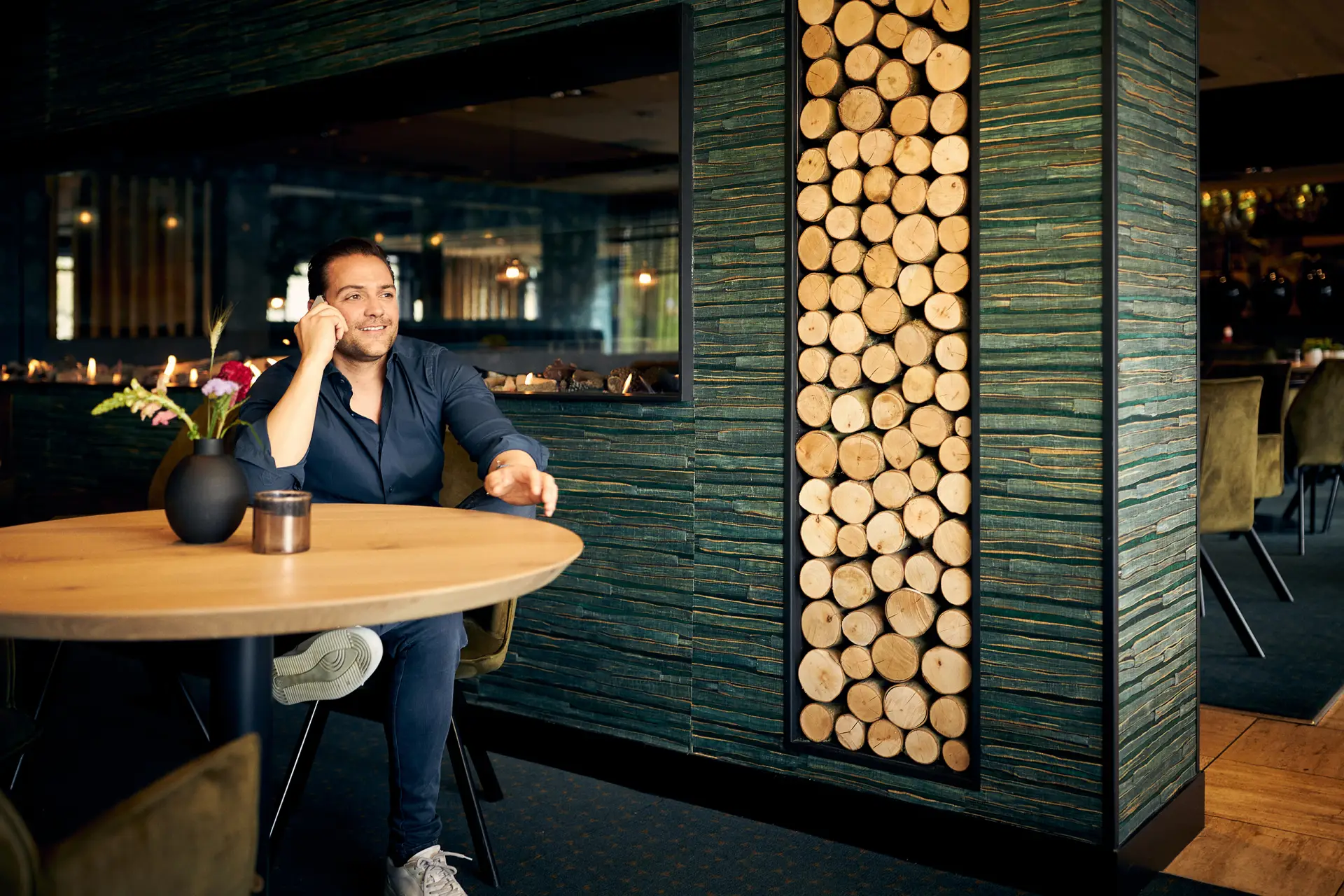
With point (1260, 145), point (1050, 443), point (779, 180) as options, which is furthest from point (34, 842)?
point (1260, 145)

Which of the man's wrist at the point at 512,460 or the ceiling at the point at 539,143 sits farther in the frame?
the ceiling at the point at 539,143

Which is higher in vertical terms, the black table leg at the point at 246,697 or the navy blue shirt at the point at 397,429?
the navy blue shirt at the point at 397,429

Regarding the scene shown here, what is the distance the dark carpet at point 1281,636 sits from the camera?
334cm

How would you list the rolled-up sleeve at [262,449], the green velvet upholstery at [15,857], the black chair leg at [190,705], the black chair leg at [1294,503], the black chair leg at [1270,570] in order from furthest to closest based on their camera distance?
the black chair leg at [1294,503]
the black chair leg at [1270,570]
the black chair leg at [190,705]
the rolled-up sleeve at [262,449]
the green velvet upholstery at [15,857]

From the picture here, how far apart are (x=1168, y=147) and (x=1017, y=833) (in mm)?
1342

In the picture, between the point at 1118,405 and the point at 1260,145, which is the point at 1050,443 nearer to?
the point at 1118,405

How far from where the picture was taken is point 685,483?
8.48 feet

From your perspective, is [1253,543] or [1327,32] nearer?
[1253,543]

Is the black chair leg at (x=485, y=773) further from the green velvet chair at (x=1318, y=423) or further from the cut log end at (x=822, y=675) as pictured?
the green velvet chair at (x=1318, y=423)

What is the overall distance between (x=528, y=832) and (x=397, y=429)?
2.86ft

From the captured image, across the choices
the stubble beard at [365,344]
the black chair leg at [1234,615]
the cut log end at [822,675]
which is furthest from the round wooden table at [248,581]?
the black chair leg at [1234,615]

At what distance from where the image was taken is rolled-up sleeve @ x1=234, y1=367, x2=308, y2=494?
2.01 m

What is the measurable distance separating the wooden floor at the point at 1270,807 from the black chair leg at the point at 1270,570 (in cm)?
109

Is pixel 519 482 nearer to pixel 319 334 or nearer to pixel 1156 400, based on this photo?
pixel 319 334
